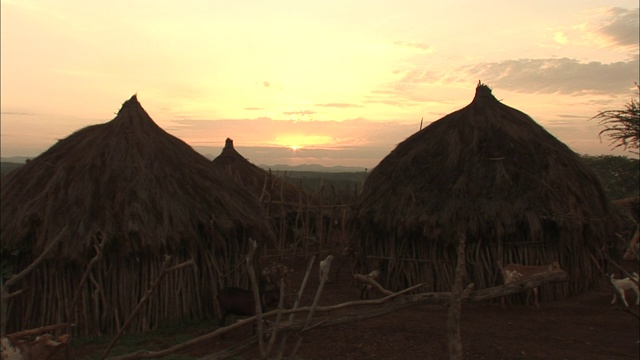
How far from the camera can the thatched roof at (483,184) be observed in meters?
9.55

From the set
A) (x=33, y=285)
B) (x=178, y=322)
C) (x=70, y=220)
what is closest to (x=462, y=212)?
(x=178, y=322)

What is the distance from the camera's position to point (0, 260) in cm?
809

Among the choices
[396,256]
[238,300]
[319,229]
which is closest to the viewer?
A: [238,300]

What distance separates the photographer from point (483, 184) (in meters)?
10.0

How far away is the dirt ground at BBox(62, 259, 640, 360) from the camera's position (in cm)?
698

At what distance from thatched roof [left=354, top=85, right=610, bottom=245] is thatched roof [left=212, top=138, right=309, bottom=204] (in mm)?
6069

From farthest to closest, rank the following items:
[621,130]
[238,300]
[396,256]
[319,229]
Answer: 1. [621,130]
2. [319,229]
3. [396,256]
4. [238,300]

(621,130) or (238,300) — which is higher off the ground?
(621,130)

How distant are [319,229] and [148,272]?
7358 mm

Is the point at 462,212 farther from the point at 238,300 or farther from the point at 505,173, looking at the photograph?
the point at 238,300

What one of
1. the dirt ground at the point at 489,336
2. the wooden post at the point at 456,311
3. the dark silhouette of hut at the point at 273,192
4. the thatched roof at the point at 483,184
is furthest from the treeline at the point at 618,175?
the wooden post at the point at 456,311

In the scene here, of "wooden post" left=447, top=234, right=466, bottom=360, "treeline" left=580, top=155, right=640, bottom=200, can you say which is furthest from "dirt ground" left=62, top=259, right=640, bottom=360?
"treeline" left=580, top=155, right=640, bottom=200

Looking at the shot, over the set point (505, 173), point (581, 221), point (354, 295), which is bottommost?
point (354, 295)

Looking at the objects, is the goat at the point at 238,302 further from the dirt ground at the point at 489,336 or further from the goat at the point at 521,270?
the goat at the point at 521,270
